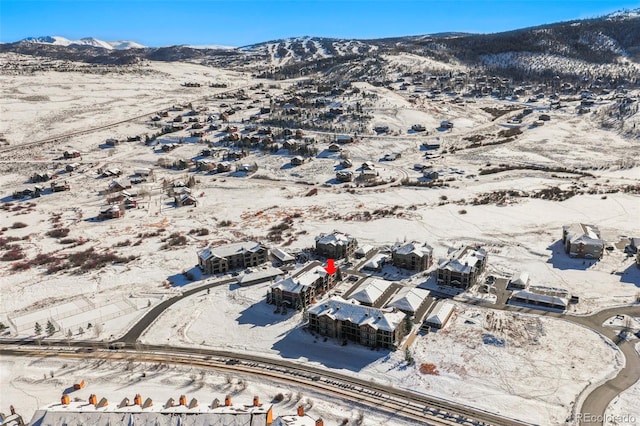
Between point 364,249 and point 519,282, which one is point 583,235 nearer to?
point 519,282

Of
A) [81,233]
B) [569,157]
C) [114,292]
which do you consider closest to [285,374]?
[114,292]

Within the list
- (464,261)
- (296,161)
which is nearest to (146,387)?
(464,261)

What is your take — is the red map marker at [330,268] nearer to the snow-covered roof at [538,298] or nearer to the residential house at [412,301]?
the residential house at [412,301]

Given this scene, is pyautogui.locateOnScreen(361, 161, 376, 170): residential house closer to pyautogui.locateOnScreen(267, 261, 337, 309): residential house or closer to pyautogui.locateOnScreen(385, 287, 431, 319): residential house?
pyautogui.locateOnScreen(267, 261, 337, 309): residential house

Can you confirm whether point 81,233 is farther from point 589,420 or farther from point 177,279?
point 589,420

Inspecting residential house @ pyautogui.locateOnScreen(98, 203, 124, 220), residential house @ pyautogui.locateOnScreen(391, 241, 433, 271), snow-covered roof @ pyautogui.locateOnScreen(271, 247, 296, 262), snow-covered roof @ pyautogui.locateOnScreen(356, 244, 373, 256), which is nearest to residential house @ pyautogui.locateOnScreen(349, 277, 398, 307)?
residential house @ pyautogui.locateOnScreen(391, 241, 433, 271)

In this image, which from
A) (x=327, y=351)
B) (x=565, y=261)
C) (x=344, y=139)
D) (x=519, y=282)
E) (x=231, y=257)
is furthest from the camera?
(x=344, y=139)

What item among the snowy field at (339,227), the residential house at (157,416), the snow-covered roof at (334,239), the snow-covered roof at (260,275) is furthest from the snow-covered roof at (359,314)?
the snow-covered roof at (334,239)
